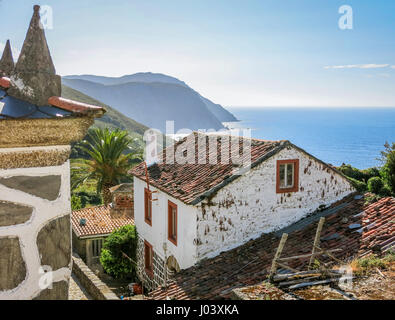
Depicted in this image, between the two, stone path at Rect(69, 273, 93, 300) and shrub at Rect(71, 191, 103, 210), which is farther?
shrub at Rect(71, 191, 103, 210)

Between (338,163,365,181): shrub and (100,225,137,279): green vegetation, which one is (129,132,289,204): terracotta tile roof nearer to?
(100,225,137,279): green vegetation

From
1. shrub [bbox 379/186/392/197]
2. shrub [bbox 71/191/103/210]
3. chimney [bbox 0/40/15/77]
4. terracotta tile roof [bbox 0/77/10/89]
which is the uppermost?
chimney [bbox 0/40/15/77]

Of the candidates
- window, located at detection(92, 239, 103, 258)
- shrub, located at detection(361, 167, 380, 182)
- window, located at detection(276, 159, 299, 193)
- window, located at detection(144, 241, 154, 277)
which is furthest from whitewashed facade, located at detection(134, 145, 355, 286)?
shrub, located at detection(361, 167, 380, 182)

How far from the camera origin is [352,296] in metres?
6.60

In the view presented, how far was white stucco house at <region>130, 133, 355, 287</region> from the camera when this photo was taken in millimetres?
12918

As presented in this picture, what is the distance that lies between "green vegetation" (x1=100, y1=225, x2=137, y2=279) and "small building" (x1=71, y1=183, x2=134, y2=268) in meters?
1.74

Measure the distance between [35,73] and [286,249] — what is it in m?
11.5

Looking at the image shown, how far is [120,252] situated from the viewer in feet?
60.5

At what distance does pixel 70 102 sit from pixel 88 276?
327 inches

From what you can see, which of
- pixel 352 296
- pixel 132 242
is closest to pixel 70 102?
pixel 352 296

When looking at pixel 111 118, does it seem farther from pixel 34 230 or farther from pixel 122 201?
pixel 34 230

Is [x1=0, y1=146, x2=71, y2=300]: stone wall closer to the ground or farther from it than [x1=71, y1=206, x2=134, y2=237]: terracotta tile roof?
farther from it

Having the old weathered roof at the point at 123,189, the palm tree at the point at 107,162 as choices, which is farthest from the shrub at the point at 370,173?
the old weathered roof at the point at 123,189

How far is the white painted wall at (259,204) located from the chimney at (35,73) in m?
10.7
